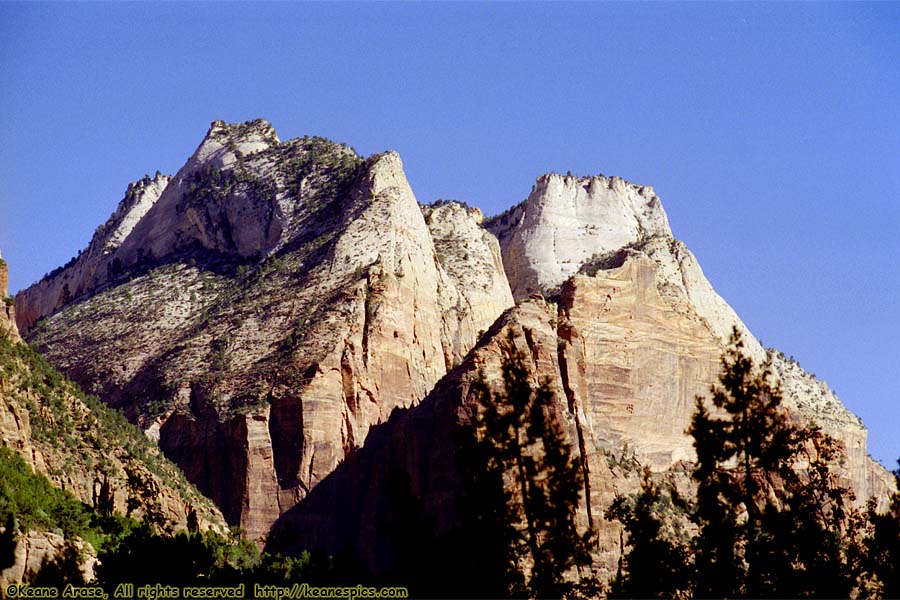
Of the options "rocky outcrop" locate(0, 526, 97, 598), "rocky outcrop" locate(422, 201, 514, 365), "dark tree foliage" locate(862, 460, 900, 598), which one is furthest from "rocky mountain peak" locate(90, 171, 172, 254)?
"dark tree foliage" locate(862, 460, 900, 598)

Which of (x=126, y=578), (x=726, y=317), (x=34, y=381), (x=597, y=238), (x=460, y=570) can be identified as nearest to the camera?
(x=460, y=570)

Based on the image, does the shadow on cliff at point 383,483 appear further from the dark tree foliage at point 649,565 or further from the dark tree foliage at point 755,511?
the dark tree foliage at point 755,511

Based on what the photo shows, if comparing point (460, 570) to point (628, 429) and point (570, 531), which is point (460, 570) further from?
point (628, 429)

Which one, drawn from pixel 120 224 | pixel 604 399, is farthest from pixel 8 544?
pixel 120 224

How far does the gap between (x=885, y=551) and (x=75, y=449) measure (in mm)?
44239

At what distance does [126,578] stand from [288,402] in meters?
45.7

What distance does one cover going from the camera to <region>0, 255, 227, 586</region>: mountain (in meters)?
104

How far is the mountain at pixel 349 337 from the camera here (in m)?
134

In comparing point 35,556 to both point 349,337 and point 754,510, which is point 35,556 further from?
point 349,337

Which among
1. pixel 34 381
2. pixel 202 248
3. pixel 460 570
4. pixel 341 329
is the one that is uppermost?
pixel 202 248

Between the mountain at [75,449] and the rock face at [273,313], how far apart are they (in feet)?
39.2

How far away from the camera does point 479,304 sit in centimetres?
16038

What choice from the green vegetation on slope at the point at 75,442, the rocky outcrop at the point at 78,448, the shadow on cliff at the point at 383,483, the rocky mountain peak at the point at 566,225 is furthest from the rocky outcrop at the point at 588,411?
the rocky mountain peak at the point at 566,225

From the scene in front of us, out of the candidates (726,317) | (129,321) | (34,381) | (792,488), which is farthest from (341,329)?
(792,488)
